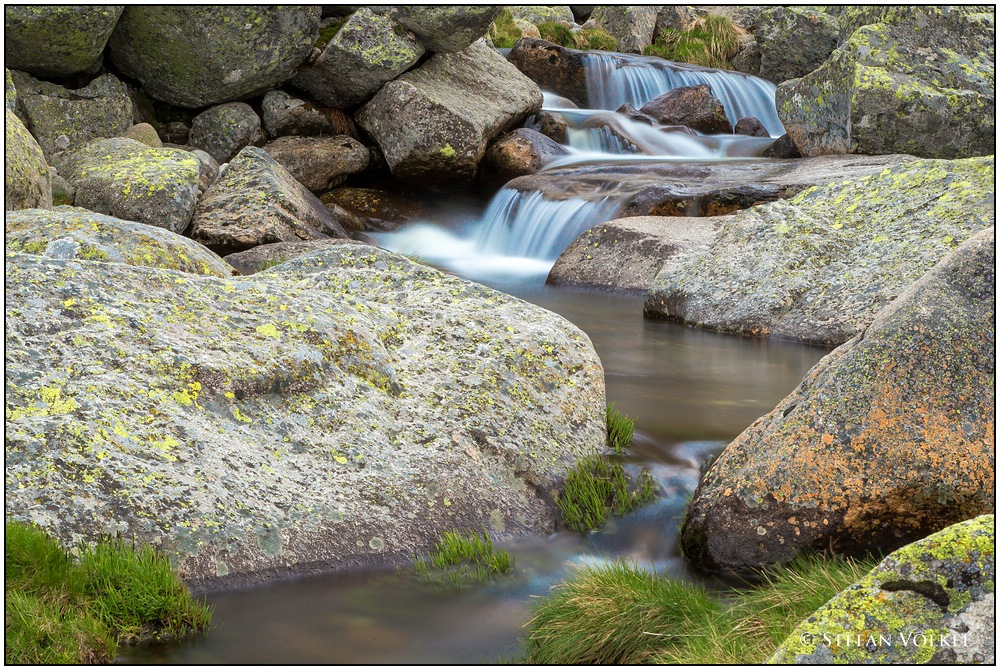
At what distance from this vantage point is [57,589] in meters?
3.48

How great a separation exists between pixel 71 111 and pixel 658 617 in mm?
16348

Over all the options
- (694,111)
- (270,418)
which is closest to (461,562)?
(270,418)

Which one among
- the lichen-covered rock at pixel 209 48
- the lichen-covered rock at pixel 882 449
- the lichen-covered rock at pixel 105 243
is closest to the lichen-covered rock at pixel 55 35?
the lichen-covered rock at pixel 209 48

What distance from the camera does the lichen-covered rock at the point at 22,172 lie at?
9.68 metres

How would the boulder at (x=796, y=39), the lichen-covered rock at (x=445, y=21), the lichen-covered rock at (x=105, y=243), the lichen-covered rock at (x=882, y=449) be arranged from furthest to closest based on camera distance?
1. the boulder at (x=796, y=39)
2. the lichen-covered rock at (x=445, y=21)
3. the lichen-covered rock at (x=105, y=243)
4. the lichen-covered rock at (x=882, y=449)

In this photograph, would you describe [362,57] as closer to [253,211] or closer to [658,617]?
[253,211]

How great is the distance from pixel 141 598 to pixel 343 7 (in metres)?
17.4

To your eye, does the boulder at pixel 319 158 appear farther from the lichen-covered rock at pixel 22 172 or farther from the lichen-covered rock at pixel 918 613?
the lichen-covered rock at pixel 918 613

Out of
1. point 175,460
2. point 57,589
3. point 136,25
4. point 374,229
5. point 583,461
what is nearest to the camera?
point 57,589

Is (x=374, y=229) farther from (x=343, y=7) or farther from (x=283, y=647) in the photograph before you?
(x=283, y=647)

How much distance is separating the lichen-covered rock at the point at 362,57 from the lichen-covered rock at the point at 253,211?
374cm

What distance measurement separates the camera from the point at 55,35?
15438 millimetres

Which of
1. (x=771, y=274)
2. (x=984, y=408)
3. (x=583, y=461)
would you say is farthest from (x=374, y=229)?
(x=984, y=408)

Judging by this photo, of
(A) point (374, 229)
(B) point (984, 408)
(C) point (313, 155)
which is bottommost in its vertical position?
(A) point (374, 229)
